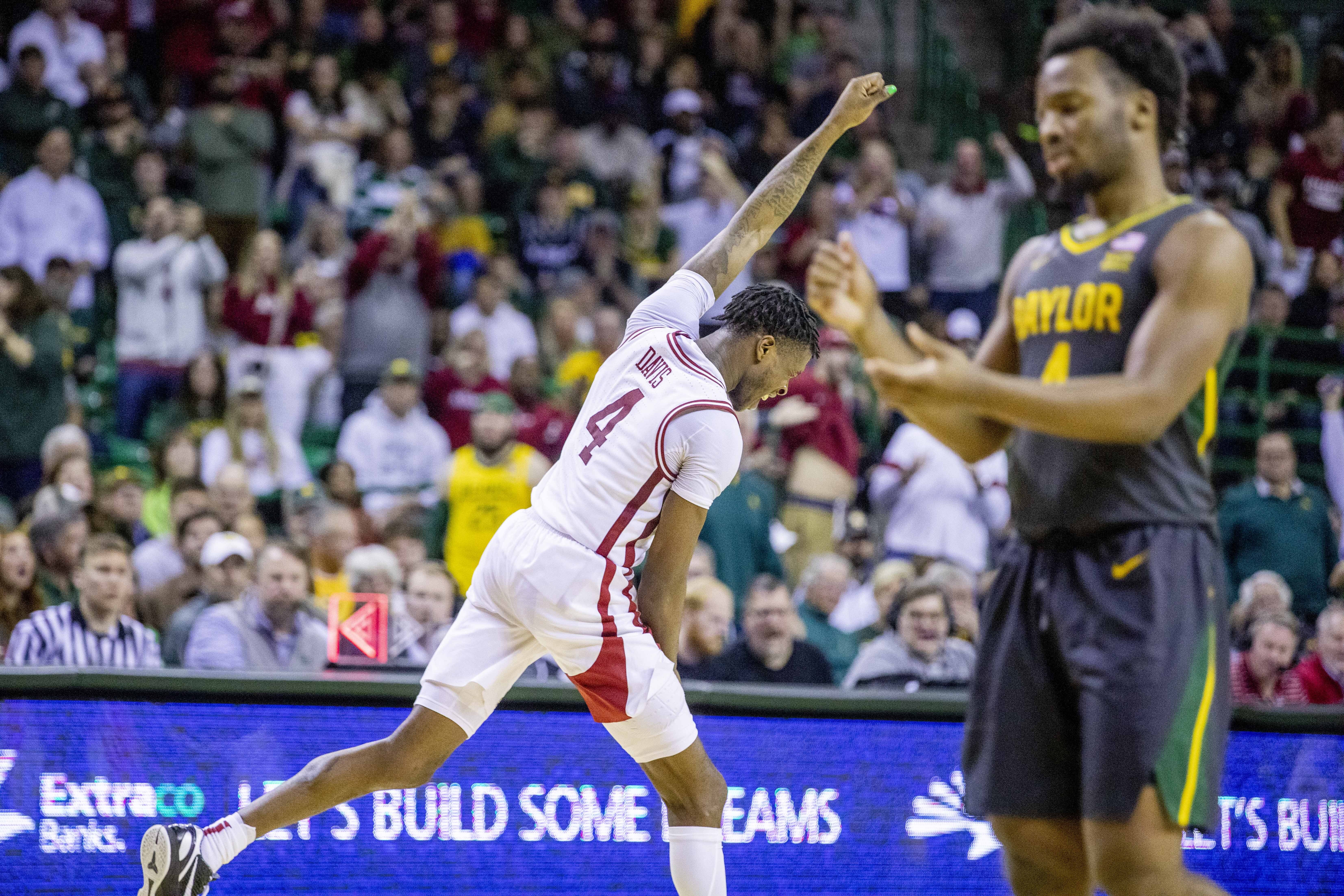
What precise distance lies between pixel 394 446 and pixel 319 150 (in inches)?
138

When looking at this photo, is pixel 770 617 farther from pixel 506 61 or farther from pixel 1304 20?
pixel 1304 20

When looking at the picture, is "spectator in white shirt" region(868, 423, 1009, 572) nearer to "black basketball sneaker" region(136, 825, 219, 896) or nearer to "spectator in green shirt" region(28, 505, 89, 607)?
"spectator in green shirt" region(28, 505, 89, 607)

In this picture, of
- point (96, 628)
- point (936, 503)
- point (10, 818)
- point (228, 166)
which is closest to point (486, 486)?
point (936, 503)

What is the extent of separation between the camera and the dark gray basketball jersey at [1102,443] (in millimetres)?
3295

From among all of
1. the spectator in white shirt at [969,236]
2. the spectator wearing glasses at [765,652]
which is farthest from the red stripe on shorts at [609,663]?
the spectator in white shirt at [969,236]

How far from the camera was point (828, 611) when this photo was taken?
921 centimetres

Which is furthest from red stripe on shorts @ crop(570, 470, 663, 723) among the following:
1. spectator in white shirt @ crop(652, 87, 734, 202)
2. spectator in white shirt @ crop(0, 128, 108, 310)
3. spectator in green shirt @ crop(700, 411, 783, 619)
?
spectator in white shirt @ crop(652, 87, 734, 202)

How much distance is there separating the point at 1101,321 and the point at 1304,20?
52.1 ft

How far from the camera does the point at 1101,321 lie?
10.9 feet

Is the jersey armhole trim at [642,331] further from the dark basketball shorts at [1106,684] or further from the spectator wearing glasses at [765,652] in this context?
the spectator wearing glasses at [765,652]

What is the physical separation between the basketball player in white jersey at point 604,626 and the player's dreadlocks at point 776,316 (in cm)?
24

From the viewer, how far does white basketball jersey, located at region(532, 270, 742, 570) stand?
15.7 ft

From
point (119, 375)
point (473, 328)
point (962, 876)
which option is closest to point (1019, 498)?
point (962, 876)

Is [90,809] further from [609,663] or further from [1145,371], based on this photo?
[1145,371]
